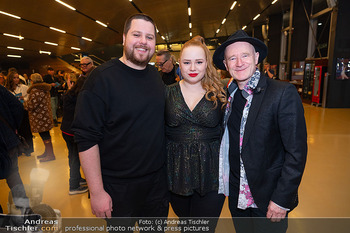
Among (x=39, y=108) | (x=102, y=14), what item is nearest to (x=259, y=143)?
(x=39, y=108)

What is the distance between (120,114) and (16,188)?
5.73ft

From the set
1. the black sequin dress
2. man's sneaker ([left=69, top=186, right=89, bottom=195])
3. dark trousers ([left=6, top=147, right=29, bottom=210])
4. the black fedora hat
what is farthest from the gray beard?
man's sneaker ([left=69, top=186, right=89, bottom=195])

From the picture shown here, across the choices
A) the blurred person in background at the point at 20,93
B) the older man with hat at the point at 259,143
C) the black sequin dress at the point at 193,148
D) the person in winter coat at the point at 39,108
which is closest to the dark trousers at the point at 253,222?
the older man with hat at the point at 259,143

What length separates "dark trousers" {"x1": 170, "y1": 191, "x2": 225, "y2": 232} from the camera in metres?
1.61

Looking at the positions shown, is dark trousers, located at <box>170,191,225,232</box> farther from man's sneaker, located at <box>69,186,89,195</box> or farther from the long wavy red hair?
man's sneaker, located at <box>69,186,89,195</box>

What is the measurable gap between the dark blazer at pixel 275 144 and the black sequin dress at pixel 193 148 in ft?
0.98

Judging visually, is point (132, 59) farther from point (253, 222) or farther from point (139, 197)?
point (253, 222)

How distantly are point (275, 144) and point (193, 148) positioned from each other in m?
0.54

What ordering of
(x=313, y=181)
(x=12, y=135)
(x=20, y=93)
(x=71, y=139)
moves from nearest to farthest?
(x=12, y=135), (x=71, y=139), (x=313, y=181), (x=20, y=93)

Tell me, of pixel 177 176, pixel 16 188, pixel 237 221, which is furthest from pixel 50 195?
pixel 237 221

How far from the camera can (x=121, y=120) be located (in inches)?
54.3

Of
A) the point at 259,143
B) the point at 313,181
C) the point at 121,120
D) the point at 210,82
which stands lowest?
the point at 313,181

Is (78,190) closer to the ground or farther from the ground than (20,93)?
closer to the ground

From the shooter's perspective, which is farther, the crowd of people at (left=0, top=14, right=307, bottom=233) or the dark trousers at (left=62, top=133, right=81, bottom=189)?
the dark trousers at (left=62, top=133, right=81, bottom=189)
